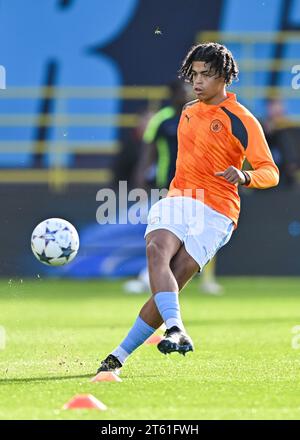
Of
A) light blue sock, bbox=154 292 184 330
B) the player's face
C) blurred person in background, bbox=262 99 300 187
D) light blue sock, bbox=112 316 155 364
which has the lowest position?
light blue sock, bbox=112 316 155 364

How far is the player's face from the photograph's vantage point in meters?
7.05

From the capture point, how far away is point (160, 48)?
2188 centimetres

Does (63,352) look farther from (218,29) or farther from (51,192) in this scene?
(218,29)

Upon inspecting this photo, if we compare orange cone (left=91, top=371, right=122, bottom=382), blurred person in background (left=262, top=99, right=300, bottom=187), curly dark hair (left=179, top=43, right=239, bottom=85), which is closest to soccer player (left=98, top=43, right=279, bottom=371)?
curly dark hair (left=179, top=43, right=239, bottom=85)

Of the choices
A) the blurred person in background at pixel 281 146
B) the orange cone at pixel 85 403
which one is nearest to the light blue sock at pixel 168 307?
the orange cone at pixel 85 403

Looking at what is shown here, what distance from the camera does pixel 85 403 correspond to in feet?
18.6

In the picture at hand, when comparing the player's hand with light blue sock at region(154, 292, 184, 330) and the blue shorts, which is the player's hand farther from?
light blue sock at region(154, 292, 184, 330)

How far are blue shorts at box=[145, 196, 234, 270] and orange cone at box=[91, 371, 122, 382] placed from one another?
0.88 metres

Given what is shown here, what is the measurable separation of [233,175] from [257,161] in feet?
1.21

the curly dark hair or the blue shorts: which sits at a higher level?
the curly dark hair

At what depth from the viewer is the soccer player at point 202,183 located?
22.6 ft

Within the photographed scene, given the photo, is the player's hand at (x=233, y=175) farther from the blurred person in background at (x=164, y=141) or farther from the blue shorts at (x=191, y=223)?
the blurred person in background at (x=164, y=141)

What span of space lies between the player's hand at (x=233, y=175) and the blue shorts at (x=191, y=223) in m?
0.42

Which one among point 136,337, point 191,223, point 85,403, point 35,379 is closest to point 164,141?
point 191,223
